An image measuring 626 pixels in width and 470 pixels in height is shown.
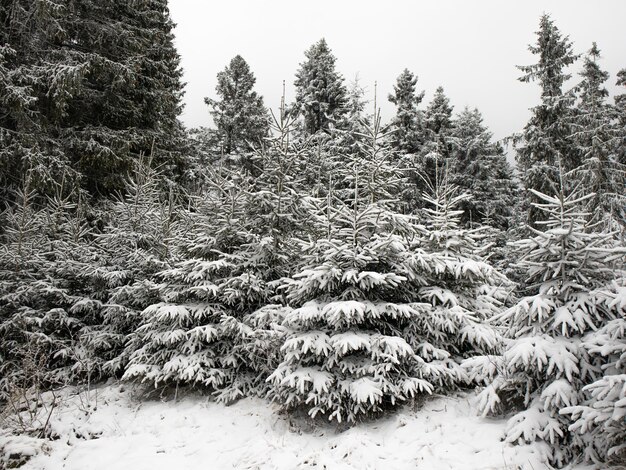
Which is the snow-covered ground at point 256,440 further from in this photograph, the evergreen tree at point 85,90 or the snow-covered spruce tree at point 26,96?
the snow-covered spruce tree at point 26,96

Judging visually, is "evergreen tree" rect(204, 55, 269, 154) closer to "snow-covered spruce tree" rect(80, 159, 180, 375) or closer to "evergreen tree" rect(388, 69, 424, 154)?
"evergreen tree" rect(388, 69, 424, 154)

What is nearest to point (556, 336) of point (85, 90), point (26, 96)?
point (26, 96)

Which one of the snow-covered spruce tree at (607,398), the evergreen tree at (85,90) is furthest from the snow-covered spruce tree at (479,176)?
the snow-covered spruce tree at (607,398)

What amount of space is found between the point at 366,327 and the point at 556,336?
2578mm

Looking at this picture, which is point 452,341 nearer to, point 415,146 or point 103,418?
point 103,418

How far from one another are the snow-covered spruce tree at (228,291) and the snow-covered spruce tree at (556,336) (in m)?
3.45

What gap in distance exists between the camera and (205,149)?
27703 mm

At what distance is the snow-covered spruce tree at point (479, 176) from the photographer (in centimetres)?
2675

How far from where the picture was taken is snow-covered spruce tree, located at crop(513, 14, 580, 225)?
1719 cm

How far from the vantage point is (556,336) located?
14.8 feet

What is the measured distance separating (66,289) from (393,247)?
737 centimetres

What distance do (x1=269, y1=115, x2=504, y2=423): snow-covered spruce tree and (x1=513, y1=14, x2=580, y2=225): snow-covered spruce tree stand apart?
13.3 metres

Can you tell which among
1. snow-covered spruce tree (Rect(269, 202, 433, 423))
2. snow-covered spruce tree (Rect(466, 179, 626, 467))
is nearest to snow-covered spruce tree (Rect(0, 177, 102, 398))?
snow-covered spruce tree (Rect(269, 202, 433, 423))

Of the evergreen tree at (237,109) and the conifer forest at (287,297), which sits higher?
the evergreen tree at (237,109)
